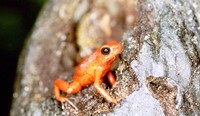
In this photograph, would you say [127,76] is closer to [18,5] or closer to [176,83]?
[176,83]

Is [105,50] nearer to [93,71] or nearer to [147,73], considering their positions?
[93,71]

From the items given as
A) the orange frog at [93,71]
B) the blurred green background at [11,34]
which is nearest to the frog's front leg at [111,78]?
the orange frog at [93,71]

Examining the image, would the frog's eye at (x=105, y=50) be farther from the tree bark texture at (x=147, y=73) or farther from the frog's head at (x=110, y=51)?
the tree bark texture at (x=147, y=73)

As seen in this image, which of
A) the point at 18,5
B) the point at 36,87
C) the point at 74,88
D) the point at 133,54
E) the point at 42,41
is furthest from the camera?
the point at 18,5

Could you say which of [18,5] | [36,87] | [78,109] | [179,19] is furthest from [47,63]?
[18,5]

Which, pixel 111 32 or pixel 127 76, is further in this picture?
pixel 111 32

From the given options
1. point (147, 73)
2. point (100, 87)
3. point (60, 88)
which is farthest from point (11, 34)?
point (147, 73)
